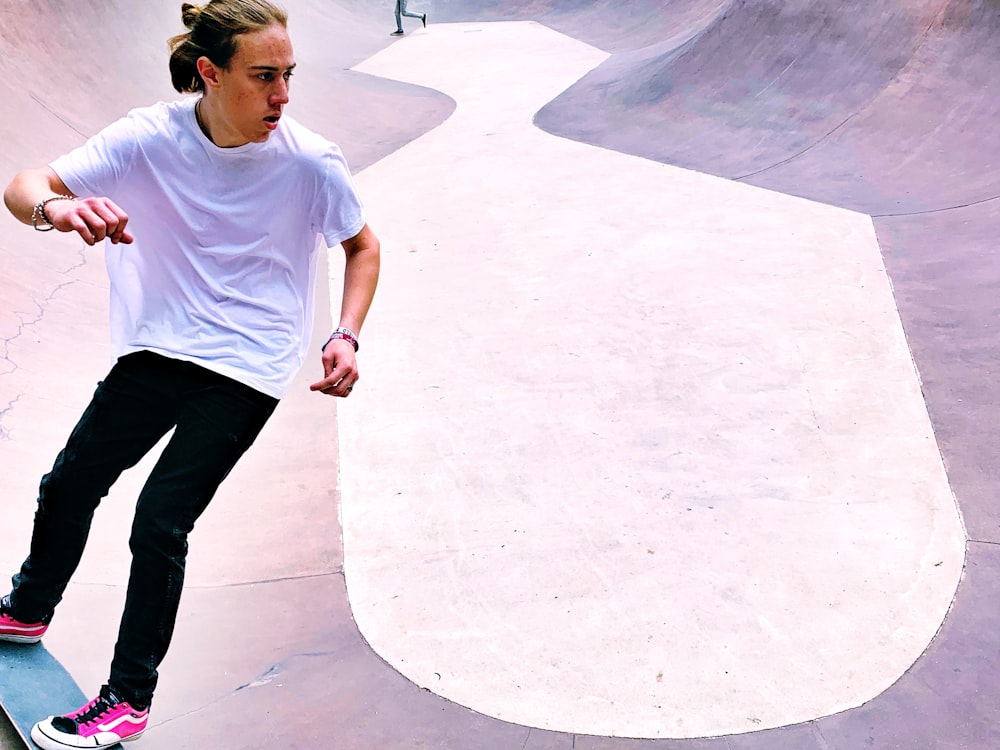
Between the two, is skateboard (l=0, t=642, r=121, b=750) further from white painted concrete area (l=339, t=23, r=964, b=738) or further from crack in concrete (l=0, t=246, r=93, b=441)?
crack in concrete (l=0, t=246, r=93, b=441)

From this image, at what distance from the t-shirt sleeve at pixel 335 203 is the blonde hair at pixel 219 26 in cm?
29

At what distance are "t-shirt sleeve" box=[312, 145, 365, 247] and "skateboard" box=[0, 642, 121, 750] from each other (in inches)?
46.7

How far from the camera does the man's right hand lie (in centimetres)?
176

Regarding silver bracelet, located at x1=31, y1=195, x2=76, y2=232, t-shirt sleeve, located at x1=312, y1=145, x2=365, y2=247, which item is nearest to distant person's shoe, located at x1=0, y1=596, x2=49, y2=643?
silver bracelet, located at x1=31, y1=195, x2=76, y2=232

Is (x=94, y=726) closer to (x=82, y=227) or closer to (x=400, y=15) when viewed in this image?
(x=82, y=227)

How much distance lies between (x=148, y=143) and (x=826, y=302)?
11.9ft

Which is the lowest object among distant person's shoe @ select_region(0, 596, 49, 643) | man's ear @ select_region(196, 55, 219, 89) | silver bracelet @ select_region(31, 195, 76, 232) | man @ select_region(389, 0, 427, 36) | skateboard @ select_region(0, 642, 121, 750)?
man @ select_region(389, 0, 427, 36)

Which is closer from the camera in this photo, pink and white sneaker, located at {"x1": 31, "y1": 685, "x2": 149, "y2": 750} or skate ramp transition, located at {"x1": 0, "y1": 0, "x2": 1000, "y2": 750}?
pink and white sneaker, located at {"x1": 31, "y1": 685, "x2": 149, "y2": 750}

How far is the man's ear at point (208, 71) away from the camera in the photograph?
1.98 meters

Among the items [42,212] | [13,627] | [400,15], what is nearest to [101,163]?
[42,212]

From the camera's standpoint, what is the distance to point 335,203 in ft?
6.92

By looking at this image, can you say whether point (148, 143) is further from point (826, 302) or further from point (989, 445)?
point (826, 302)

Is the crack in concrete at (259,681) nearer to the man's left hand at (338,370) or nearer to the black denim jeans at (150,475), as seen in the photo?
the black denim jeans at (150,475)

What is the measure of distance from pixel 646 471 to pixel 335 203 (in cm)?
194
